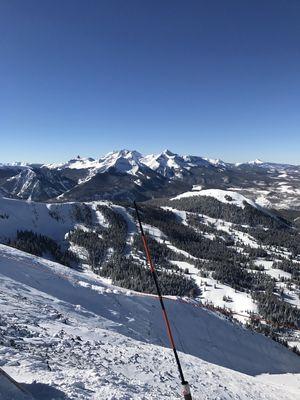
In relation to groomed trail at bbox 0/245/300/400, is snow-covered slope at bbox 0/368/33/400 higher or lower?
higher

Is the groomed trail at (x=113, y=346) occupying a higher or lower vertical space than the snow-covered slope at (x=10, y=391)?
lower

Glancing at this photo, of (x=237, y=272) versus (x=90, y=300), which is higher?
(x=90, y=300)

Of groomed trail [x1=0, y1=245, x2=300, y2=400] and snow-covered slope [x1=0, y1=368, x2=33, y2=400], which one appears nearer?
snow-covered slope [x1=0, y1=368, x2=33, y2=400]

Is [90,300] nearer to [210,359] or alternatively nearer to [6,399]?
[210,359]

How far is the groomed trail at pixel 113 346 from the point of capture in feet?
68.7

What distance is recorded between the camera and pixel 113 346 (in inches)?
1342

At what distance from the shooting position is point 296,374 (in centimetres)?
7775

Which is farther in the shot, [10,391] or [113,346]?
[113,346]

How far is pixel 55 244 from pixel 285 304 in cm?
11299

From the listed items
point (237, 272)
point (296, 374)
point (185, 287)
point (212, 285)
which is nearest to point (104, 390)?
point (296, 374)

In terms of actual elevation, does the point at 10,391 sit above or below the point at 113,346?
above

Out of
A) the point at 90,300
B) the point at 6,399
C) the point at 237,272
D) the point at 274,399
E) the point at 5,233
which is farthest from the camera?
the point at 237,272

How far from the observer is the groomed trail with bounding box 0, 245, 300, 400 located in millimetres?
20953

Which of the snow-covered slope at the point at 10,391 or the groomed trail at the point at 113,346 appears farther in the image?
the groomed trail at the point at 113,346
